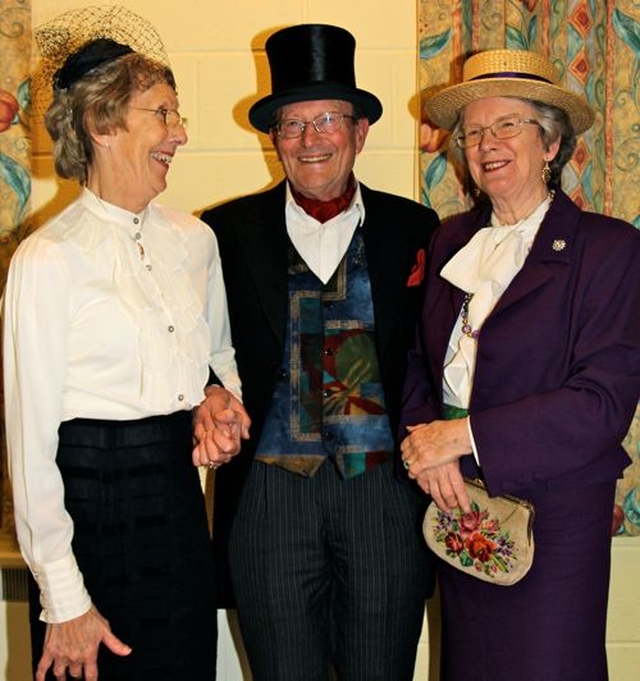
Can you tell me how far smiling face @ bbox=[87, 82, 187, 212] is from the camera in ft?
5.36

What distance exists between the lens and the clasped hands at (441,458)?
5.49 feet

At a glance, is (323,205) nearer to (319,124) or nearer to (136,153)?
(319,124)

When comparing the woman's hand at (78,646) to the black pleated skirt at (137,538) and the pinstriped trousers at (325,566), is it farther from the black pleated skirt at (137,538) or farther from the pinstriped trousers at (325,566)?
the pinstriped trousers at (325,566)

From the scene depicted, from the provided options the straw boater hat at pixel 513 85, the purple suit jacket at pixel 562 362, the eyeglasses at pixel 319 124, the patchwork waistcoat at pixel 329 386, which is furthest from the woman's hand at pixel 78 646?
the straw boater hat at pixel 513 85

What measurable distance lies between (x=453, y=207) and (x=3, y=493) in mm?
1440

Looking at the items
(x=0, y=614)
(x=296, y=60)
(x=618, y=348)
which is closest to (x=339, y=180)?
(x=296, y=60)

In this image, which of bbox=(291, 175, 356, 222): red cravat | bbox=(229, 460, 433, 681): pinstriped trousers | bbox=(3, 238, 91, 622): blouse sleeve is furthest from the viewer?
bbox=(291, 175, 356, 222): red cravat

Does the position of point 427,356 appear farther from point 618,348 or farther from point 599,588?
point 599,588

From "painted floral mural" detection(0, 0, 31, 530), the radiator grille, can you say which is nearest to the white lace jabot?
"painted floral mural" detection(0, 0, 31, 530)

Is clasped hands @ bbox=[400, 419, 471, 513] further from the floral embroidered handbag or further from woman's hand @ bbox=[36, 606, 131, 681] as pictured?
woman's hand @ bbox=[36, 606, 131, 681]

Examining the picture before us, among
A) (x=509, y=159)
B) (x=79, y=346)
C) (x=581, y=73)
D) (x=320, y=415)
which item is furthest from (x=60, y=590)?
(x=581, y=73)

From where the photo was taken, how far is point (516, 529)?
5.39ft

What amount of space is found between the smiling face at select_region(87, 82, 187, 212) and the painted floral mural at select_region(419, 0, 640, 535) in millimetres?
820

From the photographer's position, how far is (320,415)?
1901mm
